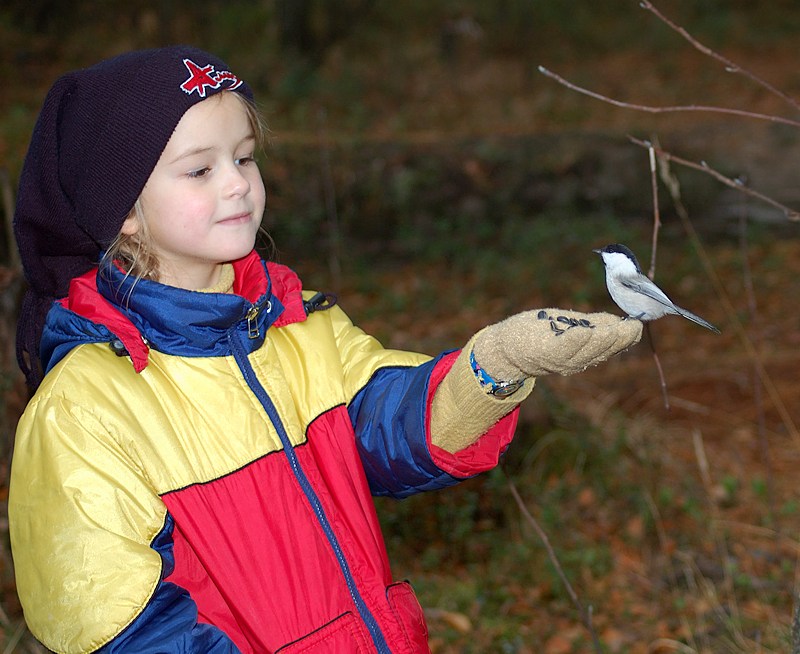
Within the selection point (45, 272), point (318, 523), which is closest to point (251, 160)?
point (45, 272)

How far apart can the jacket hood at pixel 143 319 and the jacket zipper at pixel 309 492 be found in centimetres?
6

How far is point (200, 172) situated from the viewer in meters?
1.91

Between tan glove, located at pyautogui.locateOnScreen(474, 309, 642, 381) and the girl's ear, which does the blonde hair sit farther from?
tan glove, located at pyautogui.locateOnScreen(474, 309, 642, 381)

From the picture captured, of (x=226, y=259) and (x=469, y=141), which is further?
(x=469, y=141)

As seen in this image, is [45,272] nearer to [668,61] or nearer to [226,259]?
[226,259]

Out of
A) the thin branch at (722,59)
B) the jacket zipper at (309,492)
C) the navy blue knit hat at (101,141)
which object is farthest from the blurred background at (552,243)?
the navy blue knit hat at (101,141)

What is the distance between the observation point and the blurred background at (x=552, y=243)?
398cm

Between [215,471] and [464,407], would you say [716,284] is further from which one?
[215,471]

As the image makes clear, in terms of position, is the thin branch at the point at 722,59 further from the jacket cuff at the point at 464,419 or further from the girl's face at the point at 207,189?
the girl's face at the point at 207,189

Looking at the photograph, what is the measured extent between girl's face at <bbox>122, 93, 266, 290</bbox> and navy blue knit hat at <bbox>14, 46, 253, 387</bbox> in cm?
4

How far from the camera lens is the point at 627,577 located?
4.18m

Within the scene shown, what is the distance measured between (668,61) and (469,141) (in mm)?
4027

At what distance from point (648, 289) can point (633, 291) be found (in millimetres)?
31

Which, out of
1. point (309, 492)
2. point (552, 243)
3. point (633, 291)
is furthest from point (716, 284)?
point (552, 243)
